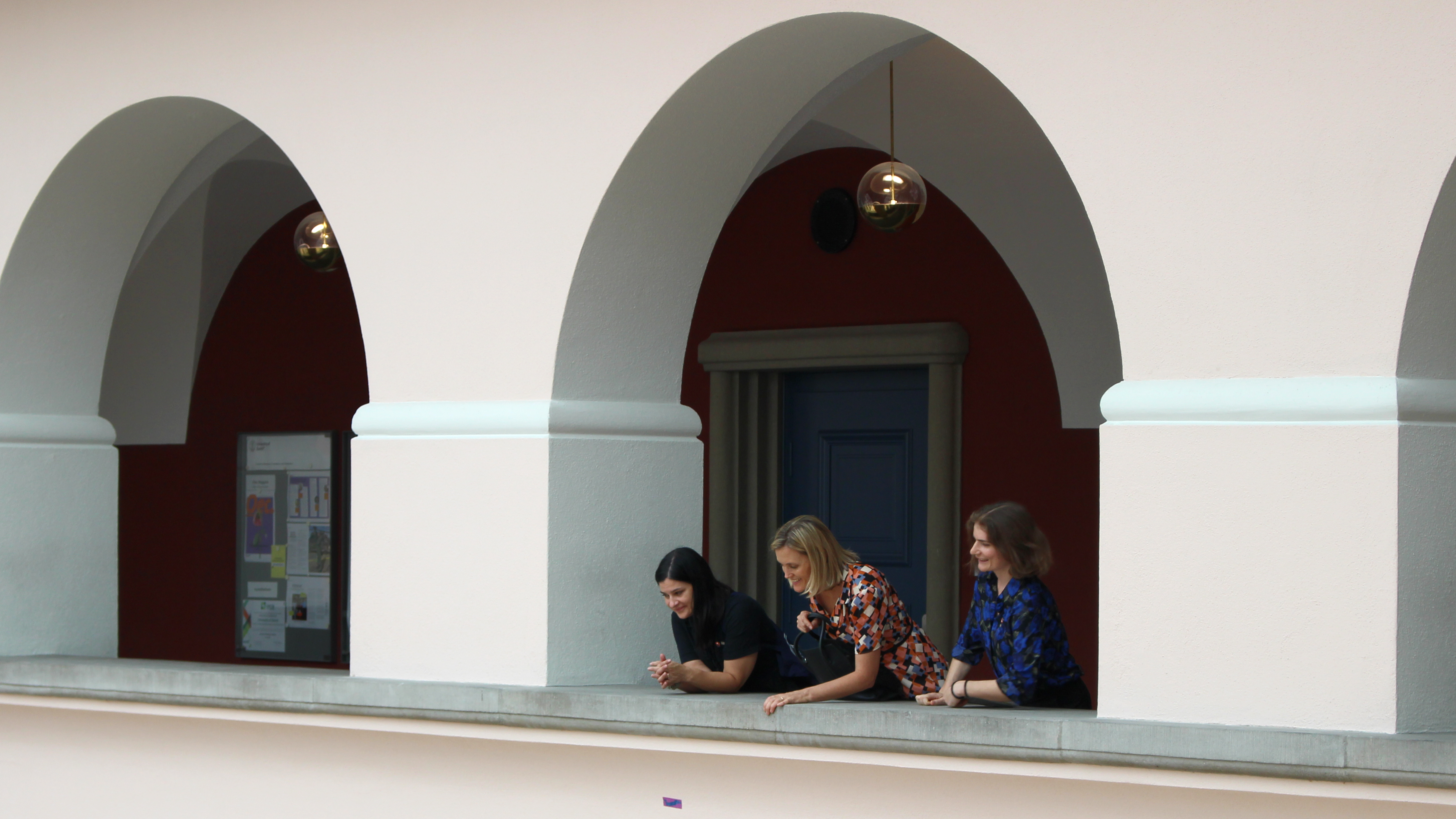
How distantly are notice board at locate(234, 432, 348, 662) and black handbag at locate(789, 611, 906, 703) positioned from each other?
18.7 feet

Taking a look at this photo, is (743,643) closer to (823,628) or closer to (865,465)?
(823,628)

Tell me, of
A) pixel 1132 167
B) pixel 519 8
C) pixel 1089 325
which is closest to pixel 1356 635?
pixel 1132 167

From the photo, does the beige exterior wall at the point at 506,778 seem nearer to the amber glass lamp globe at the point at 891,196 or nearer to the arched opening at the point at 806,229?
the arched opening at the point at 806,229

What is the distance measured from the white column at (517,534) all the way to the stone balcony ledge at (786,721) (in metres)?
0.14

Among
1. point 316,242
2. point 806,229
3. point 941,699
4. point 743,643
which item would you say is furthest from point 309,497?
point 941,699

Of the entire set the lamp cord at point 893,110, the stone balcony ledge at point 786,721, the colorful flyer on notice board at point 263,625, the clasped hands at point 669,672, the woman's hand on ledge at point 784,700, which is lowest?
the colorful flyer on notice board at point 263,625

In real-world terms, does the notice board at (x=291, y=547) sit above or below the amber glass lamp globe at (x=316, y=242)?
below

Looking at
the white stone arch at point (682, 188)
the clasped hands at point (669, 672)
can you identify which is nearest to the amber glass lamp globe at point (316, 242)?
the white stone arch at point (682, 188)

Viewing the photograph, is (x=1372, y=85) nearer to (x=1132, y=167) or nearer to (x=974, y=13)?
(x=1132, y=167)

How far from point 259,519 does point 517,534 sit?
5715 mm

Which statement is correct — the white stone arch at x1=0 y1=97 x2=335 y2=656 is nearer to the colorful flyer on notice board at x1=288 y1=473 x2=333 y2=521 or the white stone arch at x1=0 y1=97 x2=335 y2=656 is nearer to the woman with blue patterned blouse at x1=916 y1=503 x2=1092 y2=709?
the woman with blue patterned blouse at x1=916 y1=503 x2=1092 y2=709

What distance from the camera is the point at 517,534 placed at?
204 inches

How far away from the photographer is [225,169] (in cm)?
944

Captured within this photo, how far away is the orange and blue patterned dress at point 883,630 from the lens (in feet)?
15.5
